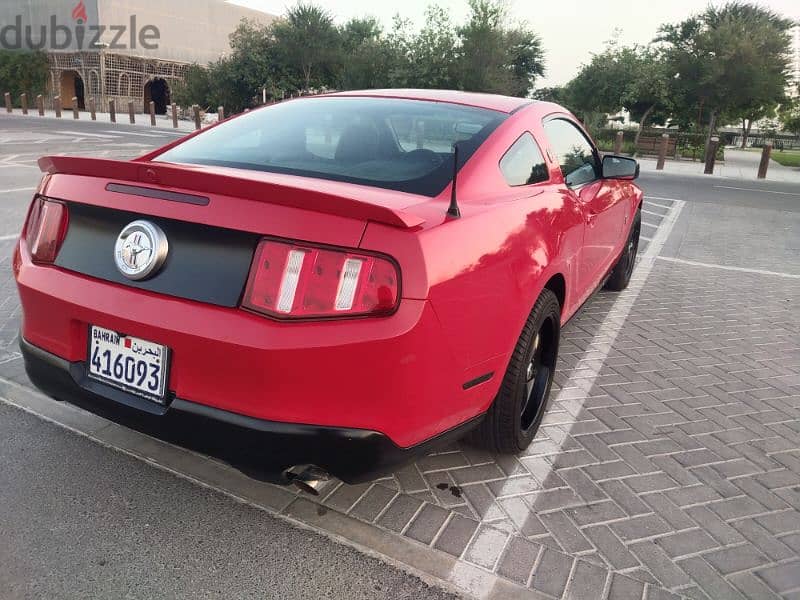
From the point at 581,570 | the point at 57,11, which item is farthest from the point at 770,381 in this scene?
the point at 57,11

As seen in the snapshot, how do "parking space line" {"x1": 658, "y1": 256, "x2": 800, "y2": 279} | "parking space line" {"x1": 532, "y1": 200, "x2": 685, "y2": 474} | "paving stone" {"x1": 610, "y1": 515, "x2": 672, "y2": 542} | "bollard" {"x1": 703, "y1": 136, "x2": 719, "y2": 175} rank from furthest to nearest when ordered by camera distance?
1. "bollard" {"x1": 703, "y1": 136, "x2": 719, "y2": 175}
2. "parking space line" {"x1": 658, "y1": 256, "x2": 800, "y2": 279}
3. "parking space line" {"x1": 532, "y1": 200, "x2": 685, "y2": 474}
4. "paving stone" {"x1": 610, "y1": 515, "x2": 672, "y2": 542}

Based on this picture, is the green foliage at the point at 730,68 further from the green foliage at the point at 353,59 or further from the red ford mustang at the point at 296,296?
the red ford mustang at the point at 296,296

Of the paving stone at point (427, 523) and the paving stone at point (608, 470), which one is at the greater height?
the paving stone at point (608, 470)

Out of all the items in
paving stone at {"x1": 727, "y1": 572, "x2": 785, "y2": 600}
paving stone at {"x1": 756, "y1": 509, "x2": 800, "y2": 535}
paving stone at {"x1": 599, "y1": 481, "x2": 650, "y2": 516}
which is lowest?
paving stone at {"x1": 727, "y1": 572, "x2": 785, "y2": 600}

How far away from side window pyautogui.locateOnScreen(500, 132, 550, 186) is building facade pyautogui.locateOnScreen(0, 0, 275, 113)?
4187 cm

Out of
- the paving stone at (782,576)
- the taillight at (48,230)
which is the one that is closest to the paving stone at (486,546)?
the paving stone at (782,576)

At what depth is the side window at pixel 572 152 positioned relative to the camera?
11.3 ft

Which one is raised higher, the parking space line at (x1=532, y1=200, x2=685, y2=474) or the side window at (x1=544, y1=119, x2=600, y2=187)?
the side window at (x1=544, y1=119, x2=600, y2=187)

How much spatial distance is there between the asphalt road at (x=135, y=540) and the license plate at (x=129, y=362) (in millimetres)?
540

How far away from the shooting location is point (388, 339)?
188cm

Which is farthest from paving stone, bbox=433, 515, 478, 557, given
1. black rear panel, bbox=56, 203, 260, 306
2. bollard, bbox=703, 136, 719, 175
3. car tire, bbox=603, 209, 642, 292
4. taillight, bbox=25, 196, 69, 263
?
bollard, bbox=703, 136, 719, 175

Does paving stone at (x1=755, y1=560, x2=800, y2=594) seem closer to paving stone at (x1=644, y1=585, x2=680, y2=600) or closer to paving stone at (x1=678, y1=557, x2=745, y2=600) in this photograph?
paving stone at (x1=678, y1=557, x2=745, y2=600)

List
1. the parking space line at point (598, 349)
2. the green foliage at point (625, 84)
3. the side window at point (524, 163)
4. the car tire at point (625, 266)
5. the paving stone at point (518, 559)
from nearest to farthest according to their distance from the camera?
the paving stone at point (518, 559)
the side window at point (524, 163)
the parking space line at point (598, 349)
the car tire at point (625, 266)
the green foliage at point (625, 84)

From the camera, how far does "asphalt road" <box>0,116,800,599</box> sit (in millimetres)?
2062
